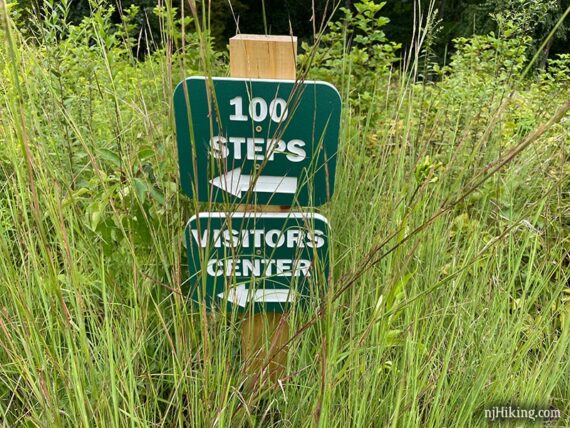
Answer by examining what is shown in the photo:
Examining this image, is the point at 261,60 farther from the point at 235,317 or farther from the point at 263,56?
the point at 235,317

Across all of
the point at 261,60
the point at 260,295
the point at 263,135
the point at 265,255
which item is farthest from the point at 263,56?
the point at 260,295

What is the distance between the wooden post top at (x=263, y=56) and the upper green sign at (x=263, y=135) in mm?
84

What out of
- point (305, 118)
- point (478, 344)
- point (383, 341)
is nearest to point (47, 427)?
point (383, 341)

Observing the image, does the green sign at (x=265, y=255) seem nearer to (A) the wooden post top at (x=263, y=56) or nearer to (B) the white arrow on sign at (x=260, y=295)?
(B) the white arrow on sign at (x=260, y=295)

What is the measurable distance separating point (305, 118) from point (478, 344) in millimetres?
674

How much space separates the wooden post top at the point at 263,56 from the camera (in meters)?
1.23

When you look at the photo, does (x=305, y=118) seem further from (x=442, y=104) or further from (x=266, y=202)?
Answer: (x=442, y=104)

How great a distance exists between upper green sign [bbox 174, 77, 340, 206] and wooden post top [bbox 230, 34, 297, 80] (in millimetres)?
84

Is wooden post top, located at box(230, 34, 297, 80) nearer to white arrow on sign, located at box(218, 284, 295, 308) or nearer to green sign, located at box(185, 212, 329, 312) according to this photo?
green sign, located at box(185, 212, 329, 312)

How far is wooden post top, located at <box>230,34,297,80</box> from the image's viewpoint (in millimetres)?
1230

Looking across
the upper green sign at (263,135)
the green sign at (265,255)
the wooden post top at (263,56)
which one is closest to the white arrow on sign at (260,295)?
the green sign at (265,255)

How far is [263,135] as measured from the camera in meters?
1.23

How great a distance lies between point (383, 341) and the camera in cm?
105

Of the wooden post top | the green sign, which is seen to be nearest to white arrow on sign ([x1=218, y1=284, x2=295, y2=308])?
the green sign
